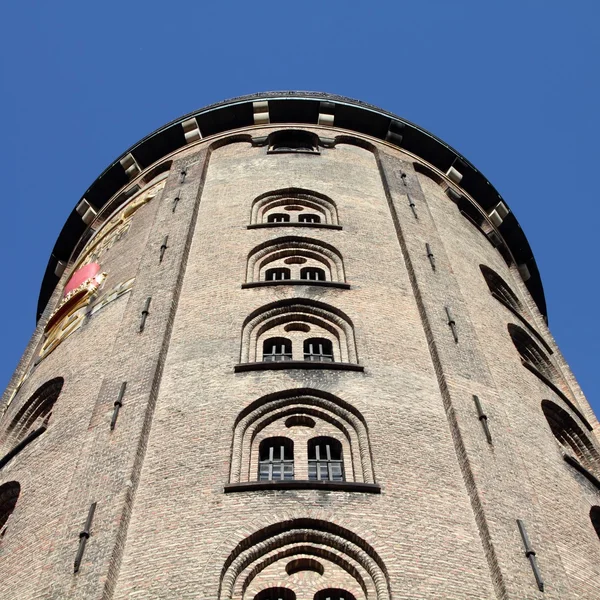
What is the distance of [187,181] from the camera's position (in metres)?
A: 25.8

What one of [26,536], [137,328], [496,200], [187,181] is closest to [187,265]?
[137,328]

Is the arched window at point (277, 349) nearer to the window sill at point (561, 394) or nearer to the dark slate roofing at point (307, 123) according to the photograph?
the window sill at point (561, 394)

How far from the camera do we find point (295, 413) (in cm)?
1577

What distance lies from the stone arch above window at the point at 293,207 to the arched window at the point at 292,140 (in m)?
3.89

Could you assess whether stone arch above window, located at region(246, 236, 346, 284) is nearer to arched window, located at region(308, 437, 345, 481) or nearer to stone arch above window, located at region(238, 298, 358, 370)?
stone arch above window, located at region(238, 298, 358, 370)

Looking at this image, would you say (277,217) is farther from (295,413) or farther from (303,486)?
(303,486)

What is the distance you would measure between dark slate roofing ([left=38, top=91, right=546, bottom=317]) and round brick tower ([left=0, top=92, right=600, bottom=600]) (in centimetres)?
287

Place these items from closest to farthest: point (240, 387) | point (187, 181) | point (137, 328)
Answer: point (240, 387) < point (137, 328) < point (187, 181)

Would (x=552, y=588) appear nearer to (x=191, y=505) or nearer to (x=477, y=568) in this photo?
(x=477, y=568)

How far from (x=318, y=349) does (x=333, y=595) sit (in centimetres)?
631

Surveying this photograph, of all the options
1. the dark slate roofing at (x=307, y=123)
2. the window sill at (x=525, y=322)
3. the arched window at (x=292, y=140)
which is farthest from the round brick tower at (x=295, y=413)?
the dark slate roofing at (x=307, y=123)

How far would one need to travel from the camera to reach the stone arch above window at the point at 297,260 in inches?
822

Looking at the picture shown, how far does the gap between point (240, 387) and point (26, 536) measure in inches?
151

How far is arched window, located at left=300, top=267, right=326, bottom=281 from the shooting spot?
20906mm
